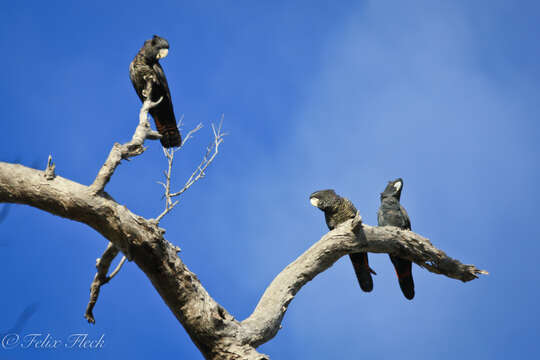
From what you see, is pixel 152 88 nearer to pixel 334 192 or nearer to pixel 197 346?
pixel 334 192

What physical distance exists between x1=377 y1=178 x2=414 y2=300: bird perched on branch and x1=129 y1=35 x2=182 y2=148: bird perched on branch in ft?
7.46

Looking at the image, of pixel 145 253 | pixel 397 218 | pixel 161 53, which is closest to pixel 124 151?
pixel 145 253

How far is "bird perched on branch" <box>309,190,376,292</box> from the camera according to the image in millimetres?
4516

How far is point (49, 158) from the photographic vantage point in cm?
272

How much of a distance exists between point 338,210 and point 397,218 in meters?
0.78

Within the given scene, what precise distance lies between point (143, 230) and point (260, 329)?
1023 millimetres

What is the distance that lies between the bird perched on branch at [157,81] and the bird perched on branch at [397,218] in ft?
7.46

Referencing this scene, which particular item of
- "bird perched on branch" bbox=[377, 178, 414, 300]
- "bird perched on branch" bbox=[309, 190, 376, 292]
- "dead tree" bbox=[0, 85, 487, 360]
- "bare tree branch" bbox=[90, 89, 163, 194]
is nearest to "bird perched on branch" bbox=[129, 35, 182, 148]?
"bare tree branch" bbox=[90, 89, 163, 194]

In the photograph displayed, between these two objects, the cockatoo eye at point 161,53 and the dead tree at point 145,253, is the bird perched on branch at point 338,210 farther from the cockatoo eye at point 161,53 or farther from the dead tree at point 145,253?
the cockatoo eye at point 161,53

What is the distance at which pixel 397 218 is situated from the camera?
4918 mm

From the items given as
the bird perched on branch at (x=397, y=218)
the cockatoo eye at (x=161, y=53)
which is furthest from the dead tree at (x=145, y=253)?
the bird perched on branch at (x=397, y=218)

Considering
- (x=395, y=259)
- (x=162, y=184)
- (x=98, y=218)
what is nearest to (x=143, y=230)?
(x=98, y=218)

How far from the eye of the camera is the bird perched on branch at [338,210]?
4.52 m

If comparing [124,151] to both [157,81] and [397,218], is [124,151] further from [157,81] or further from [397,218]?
[397,218]
